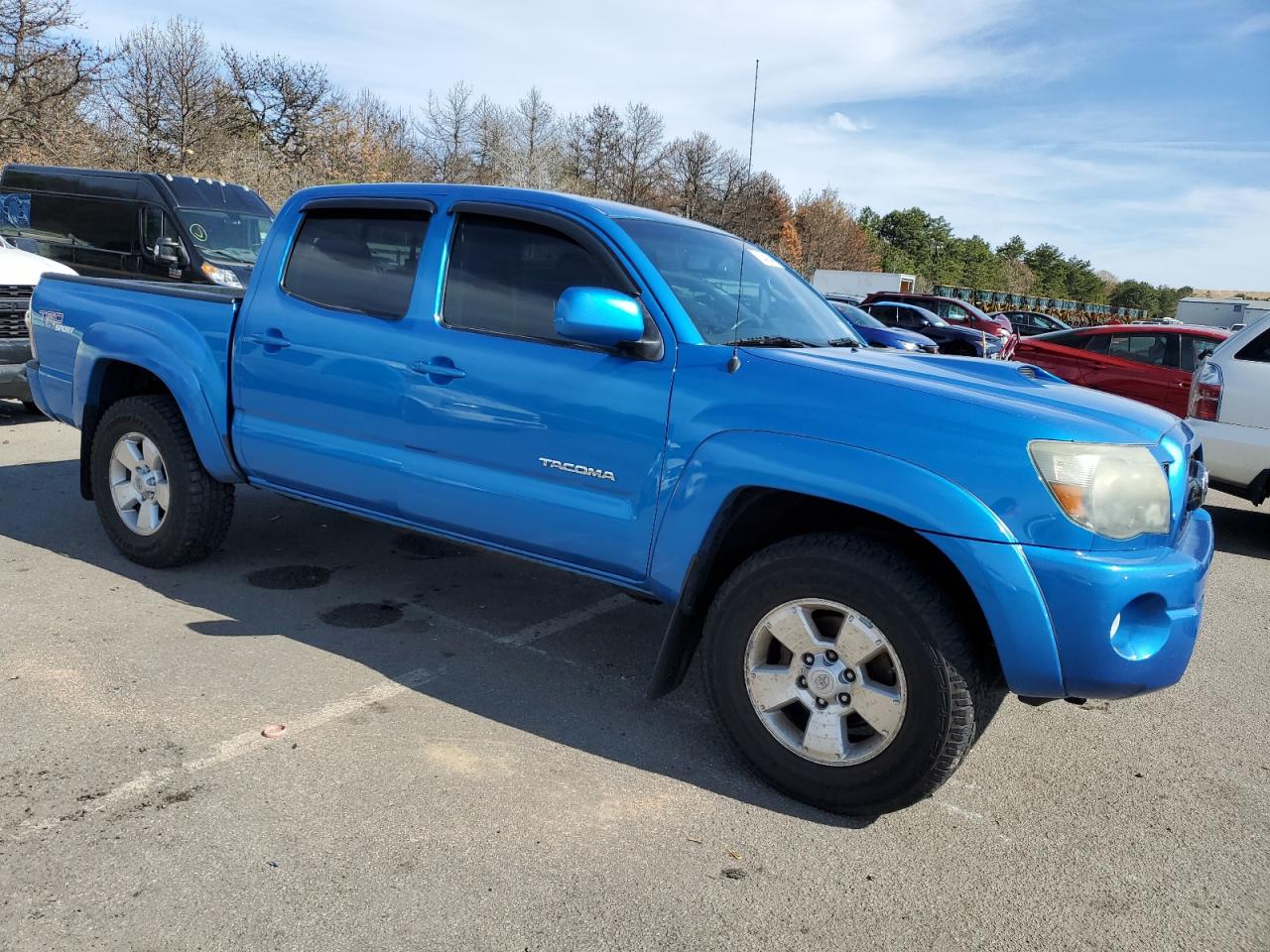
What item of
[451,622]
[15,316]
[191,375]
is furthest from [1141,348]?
[15,316]

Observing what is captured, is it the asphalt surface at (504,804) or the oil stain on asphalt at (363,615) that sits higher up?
the oil stain on asphalt at (363,615)

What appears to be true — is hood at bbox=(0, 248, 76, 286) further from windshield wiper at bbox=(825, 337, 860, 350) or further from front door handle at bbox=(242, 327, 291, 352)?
windshield wiper at bbox=(825, 337, 860, 350)

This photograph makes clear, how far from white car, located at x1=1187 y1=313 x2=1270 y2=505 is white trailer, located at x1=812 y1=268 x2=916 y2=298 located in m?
43.0

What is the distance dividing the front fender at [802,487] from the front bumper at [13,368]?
6666 millimetres

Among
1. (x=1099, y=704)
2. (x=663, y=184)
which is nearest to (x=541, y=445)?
(x=1099, y=704)

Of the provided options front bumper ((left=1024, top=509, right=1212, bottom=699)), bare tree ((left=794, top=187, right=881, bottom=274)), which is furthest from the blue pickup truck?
bare tree ((left=794, top=187, right=881, bottom=274))

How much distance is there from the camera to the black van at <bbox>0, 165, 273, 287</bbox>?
12586 mm

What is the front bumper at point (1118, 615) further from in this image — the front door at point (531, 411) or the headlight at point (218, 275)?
the headlight at point (218, 275)

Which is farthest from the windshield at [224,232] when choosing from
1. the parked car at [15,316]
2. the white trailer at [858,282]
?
the white trailer at [858,282]

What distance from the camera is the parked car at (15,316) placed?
781 cm

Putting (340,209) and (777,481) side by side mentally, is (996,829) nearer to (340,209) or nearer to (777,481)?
(777,481)

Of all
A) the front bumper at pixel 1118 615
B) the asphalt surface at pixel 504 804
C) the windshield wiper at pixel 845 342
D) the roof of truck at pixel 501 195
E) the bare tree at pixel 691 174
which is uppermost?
the bare tree at pixel 691 174

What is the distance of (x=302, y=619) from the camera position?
438cm

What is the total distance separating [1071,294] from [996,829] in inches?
3801
